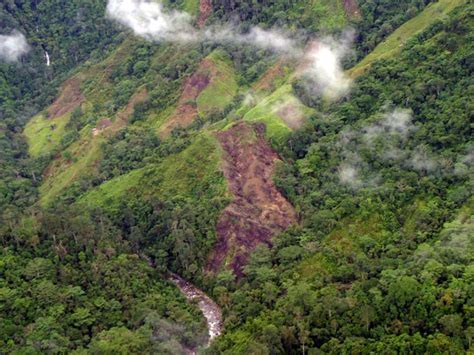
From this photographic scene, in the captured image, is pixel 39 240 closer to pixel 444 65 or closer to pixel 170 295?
pixel 170 295

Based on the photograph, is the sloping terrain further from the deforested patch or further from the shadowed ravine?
the shadowed ravine

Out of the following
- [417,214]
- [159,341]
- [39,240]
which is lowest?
[159,341]

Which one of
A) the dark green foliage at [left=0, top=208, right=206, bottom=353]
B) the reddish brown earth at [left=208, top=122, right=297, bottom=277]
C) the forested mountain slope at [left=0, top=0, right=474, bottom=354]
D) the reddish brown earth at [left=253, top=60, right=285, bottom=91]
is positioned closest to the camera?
the forested mountain slope at [left=0, top=0, right=474, bottom=354]

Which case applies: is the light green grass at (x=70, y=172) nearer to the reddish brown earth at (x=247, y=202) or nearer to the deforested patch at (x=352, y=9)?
the reddish brown earth at (x=247, y=202)

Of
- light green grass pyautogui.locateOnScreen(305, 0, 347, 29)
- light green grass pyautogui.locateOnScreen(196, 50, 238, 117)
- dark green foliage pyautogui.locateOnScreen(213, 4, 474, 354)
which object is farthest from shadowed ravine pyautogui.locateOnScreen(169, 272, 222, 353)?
light green grass pyautogui.locateOnScreen(305, 0, 347, 29)

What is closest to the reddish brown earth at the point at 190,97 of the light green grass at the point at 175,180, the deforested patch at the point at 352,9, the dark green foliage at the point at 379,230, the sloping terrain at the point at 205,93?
the sloping terrain at the point at 205,93

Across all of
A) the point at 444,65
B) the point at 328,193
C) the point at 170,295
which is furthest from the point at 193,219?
the point at 444,65
